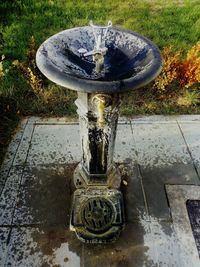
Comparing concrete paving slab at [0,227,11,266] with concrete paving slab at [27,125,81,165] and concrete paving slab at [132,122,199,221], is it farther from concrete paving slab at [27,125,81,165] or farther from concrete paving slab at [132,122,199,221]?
concrete paving slab at [132,122,199,221]

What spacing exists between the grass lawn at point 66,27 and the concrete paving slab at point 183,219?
145cm

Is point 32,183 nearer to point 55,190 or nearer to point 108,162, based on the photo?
point 55,190

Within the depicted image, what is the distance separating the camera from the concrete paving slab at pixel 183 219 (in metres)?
3.46

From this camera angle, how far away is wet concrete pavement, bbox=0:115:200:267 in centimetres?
346

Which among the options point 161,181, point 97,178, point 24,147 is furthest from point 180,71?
point 24,147

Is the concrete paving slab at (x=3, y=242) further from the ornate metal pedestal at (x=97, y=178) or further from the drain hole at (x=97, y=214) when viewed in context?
the drain hole at (x=97, y=214)

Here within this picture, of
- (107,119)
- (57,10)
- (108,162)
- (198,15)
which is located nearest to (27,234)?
(108,162)

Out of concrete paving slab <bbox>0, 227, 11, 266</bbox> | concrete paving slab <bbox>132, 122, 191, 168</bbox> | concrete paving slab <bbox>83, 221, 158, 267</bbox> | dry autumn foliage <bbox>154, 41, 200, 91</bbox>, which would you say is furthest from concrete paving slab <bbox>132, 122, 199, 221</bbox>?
concrete paving slab <bbox>0, 227, 11, 266</bbox>

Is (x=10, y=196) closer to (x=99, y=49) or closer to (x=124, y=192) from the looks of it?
(x=124, y=192)

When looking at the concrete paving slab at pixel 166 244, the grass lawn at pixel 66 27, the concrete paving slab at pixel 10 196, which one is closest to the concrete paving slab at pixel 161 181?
the concrete paving slab at pixel 166 244

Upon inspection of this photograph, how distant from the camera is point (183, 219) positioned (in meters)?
3.78

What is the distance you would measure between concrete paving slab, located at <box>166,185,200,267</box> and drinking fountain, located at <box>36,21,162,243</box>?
58 centimetres

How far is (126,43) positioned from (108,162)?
1.25 m

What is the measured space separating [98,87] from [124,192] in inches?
67.9
